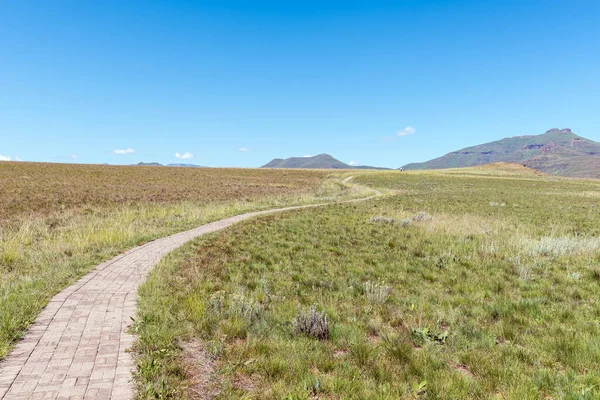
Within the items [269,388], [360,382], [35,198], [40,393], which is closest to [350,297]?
[360,382]

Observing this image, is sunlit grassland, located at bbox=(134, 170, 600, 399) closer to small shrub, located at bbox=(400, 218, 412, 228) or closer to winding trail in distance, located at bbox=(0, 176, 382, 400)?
winding trail in distance, located at bbox=(0, 176, 382, 400)

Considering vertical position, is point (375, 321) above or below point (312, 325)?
below

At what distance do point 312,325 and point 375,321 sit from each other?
144 cm

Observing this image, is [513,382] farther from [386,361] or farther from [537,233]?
[537,233]

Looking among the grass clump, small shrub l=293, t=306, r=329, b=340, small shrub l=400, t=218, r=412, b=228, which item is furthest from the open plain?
the grass clump

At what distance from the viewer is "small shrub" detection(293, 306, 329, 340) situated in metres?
5.89

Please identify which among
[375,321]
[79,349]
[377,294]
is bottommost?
[375,321]

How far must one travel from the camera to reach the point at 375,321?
657cm

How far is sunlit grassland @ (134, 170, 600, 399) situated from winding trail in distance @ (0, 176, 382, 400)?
0.34 m

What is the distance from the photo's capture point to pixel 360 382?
4438mm

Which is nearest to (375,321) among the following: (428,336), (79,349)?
(428,336)

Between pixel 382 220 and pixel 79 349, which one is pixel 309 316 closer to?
pixel 79 349

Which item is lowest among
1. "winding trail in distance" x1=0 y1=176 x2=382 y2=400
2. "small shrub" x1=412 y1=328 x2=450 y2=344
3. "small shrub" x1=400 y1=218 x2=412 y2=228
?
"small shrub" x1=412 y1=328 x2=450 y2=344

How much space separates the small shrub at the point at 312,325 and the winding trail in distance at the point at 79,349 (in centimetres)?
277
